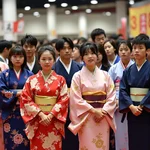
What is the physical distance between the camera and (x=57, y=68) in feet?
14.4

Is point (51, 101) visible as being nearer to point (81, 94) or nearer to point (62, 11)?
point (81, 94)

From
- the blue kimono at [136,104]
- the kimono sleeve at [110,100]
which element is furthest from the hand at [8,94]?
the blue kimono at [136,104]

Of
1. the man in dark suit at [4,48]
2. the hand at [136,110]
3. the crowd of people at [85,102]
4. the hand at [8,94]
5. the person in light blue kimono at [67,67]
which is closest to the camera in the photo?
the hand at [136,110]

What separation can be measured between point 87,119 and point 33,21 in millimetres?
21074

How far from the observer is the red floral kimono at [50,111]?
12.5 feet

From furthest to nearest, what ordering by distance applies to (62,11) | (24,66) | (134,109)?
(62,11) < (24,66) < (134,109)

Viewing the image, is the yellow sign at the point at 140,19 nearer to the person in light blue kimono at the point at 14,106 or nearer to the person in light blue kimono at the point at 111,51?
the person in light blue kimono at the point at 111,51

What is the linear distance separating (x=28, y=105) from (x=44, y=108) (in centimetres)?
18

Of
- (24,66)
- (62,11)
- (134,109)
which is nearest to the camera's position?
(134,109)

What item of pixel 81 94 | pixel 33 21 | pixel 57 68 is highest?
pixel 33 21

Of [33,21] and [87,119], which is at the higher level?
[33,21]

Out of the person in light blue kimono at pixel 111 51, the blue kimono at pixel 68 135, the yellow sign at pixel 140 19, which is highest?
the yellow sign at pixel 140 19

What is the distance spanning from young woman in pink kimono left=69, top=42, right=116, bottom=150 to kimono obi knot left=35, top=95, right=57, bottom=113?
244 mm

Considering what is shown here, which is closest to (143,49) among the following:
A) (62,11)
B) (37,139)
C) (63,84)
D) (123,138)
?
(63,84)
